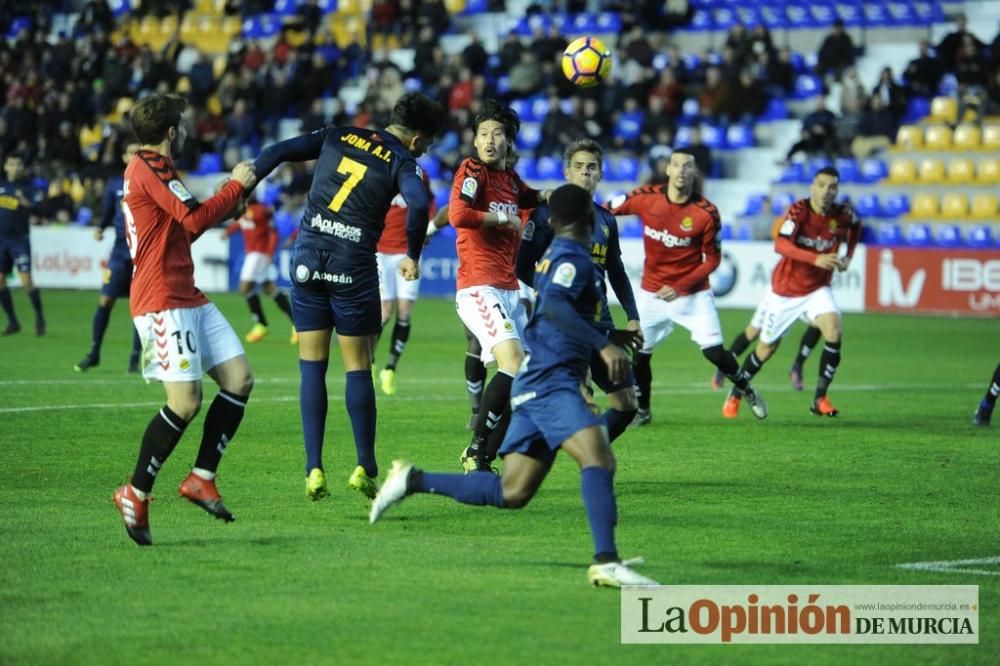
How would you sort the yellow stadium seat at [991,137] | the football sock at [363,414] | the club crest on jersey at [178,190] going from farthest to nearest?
the yellow stadium seat at [991,137] → the football sock at [363,414] → the club crest on jersey at [178,190]

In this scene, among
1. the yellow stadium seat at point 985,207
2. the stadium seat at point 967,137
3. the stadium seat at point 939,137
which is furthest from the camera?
the stadium seat at point 939,137

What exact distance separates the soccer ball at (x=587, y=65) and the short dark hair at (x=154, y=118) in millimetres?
6277

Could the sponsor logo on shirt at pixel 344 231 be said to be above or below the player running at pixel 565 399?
above

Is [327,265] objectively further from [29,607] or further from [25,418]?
[25,418]

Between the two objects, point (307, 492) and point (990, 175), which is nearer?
point (307, 492)

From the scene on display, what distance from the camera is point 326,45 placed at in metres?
38.1

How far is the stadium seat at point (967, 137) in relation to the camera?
96.4 ft

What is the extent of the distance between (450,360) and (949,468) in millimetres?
9531

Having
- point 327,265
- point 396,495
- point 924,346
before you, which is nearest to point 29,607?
point 396,495

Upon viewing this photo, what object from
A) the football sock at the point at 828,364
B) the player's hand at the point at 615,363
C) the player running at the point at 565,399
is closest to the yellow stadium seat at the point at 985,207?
the football sock at the point at 828,364

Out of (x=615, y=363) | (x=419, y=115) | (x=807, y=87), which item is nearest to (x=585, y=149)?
(x=419, y=115)

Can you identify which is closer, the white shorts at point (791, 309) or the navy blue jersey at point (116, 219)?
the white shorts at point (791, 309)

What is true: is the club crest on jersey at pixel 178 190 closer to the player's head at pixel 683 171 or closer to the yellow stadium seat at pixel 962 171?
the player's head at pixel 683 171

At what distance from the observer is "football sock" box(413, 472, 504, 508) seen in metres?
7.62
